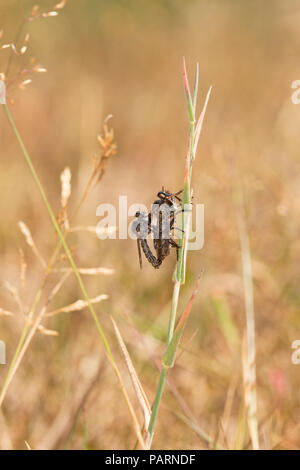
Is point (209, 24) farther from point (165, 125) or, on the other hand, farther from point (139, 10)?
point (165, 125)

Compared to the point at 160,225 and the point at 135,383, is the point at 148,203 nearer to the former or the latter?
the point at 160,225

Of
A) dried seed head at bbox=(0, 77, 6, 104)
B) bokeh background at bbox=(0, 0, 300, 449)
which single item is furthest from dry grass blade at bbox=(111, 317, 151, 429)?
dried seed head at bbox=(0, 77, 6, 104)

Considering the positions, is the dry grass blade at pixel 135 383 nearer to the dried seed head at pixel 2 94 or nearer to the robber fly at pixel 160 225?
the robber fly at pixel 160 225

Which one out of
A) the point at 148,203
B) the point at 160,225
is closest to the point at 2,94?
the point at 160,225

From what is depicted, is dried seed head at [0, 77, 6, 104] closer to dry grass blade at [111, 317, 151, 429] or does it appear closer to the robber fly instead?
the robber fly

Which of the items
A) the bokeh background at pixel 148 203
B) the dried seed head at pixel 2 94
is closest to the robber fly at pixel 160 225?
the bokeh background at pixel 148 203

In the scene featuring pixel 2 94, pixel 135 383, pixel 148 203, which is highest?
pixel 148 203
